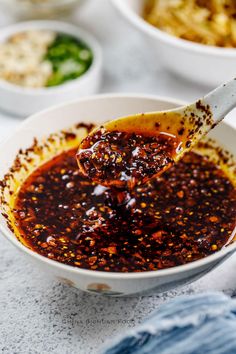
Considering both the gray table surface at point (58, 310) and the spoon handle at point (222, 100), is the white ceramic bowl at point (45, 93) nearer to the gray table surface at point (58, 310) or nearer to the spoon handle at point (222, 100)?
the gray table surface at point (58, 310)

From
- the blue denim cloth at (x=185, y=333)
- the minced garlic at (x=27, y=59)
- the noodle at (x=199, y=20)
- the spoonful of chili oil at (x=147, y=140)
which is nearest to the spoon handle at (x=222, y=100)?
the spoonful of chili oil at (x=147, y=140)

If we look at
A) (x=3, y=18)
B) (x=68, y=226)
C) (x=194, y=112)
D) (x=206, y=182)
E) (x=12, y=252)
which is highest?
(x=194, y=112)

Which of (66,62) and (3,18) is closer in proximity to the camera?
(66,62)

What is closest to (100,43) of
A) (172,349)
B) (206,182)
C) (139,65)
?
(139,65)

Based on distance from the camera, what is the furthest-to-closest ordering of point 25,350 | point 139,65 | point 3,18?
point 3,18
point 139,65
point 25,350

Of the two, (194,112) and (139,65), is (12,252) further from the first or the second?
(139,65)

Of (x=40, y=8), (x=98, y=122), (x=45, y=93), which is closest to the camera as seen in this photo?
(x=98, y=122)

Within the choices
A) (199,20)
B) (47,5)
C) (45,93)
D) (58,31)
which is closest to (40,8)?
(47,5)

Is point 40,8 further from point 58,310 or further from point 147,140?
point 58,310
